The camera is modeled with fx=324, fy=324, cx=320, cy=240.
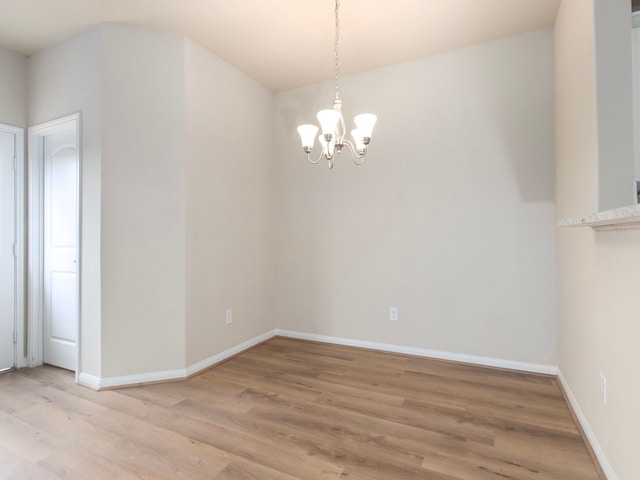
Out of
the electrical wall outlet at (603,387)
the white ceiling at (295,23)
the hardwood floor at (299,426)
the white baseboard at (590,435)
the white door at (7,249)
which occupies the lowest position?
the hardwood floor at (299,426)

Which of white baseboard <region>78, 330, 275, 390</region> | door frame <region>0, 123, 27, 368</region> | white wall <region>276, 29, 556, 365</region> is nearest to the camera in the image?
white baseboard <region>78, 330, 275, 390</region>

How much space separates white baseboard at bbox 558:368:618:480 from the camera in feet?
→ 4.81

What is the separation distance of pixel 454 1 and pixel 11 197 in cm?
390

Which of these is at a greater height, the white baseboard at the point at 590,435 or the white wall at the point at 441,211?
the white wall at the point at 441,211

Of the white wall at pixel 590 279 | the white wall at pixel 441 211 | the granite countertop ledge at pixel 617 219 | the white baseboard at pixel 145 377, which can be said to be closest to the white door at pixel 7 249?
the white baseboard at pixel 145 377

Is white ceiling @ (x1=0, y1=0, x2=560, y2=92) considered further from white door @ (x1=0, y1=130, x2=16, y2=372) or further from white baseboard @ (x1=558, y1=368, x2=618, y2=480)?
white baseboard @ (x1=558, y1=368, x2=618, y2=480)

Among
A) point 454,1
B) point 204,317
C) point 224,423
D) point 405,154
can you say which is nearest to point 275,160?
point 405,154

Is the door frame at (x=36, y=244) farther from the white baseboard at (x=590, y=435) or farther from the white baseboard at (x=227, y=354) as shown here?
the white baseboard at (x=590, y=435)

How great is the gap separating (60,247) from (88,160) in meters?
0.89

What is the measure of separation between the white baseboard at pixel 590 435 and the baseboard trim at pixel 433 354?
0.27 meters

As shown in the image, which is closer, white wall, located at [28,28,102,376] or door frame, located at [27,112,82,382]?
white wall, located at [28,28,102,376]

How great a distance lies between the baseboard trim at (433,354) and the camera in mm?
2659

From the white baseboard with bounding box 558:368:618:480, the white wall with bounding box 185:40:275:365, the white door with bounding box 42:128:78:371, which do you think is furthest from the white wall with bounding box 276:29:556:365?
the white door with bounding box 42:128:78:371

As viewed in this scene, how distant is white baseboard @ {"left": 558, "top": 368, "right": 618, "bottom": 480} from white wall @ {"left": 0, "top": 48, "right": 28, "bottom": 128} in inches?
185
